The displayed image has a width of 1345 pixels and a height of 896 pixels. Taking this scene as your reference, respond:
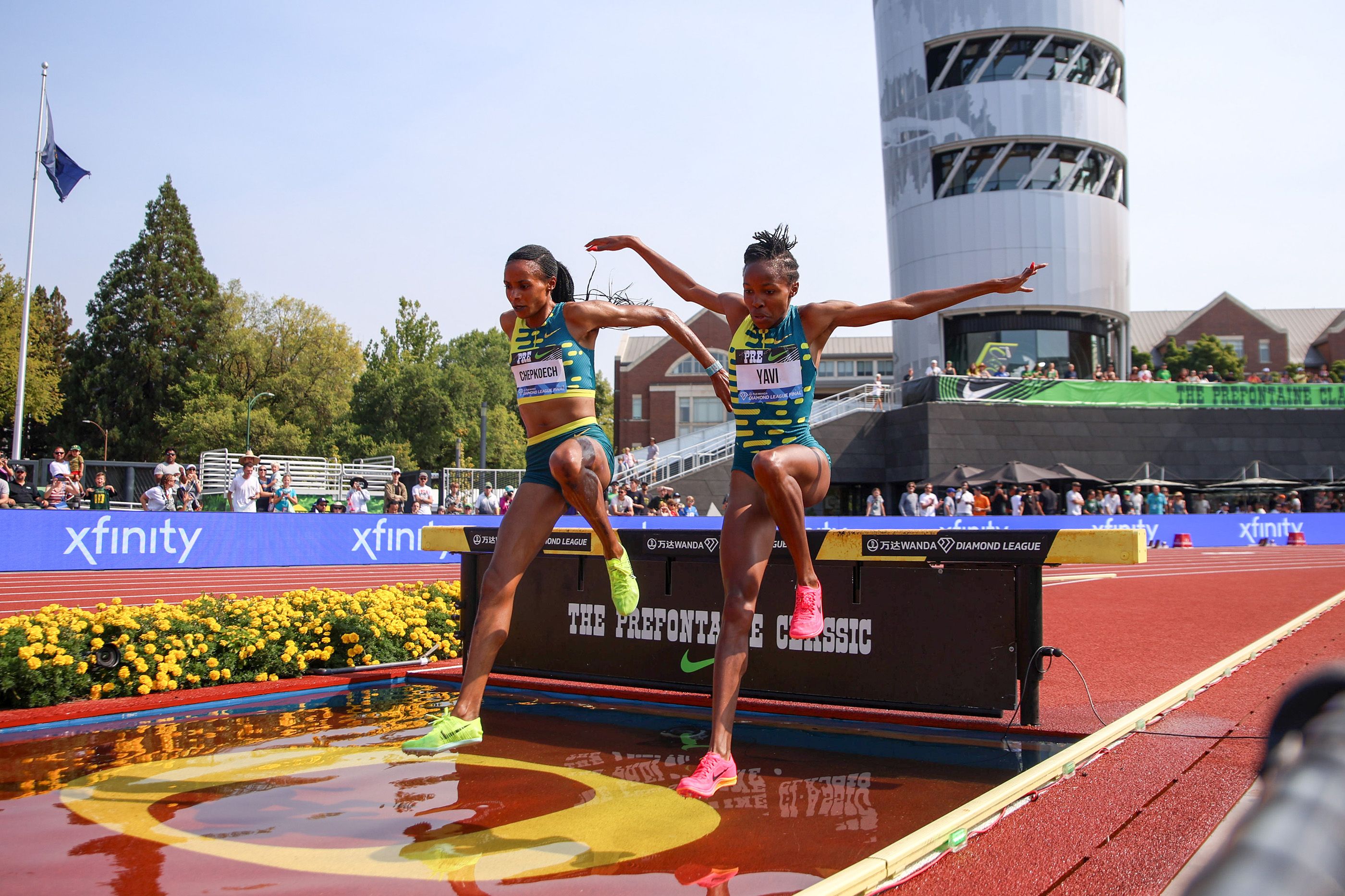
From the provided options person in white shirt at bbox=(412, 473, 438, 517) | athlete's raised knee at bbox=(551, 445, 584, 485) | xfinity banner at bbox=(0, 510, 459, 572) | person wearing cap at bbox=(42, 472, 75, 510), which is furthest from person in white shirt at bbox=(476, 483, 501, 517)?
athlete's raised knee at bbox=(551, 445, 584, 485)

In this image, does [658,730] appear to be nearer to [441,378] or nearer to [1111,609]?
[1111,609]

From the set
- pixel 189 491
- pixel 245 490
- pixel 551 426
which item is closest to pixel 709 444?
pixel 245 490

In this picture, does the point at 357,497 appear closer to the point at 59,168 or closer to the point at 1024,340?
the point at 59,168

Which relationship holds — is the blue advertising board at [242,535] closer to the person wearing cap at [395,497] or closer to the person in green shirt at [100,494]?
the person wearing cap at [395,497]

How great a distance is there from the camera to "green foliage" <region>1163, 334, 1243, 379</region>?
6288 centimetres

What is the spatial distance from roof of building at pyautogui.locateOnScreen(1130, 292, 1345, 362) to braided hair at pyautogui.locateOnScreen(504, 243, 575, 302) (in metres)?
77.7

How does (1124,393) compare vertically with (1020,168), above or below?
below

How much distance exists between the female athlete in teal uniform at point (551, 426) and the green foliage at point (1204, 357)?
6575 centimetres

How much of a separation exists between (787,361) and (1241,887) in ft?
12.8

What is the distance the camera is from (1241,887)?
1.81ft

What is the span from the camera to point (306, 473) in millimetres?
36031

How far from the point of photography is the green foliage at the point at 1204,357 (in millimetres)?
62875

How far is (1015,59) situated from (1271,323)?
44435 millimetres

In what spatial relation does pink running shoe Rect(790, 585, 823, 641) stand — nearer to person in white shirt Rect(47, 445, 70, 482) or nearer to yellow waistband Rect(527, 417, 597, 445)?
yellow waistband Rect(527, 417, 597, 445)
